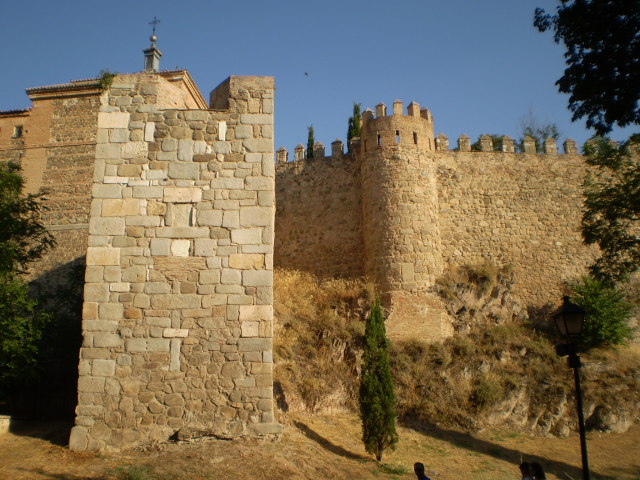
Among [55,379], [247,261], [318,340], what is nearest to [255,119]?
[247,261]

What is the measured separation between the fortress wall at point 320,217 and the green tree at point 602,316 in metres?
7.90

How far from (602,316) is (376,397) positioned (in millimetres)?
10543

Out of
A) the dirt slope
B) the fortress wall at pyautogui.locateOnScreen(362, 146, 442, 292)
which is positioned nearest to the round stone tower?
the fortress wall at pyautogui.locateOnScreen(362, 146, 442, 292)

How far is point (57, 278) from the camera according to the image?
67.2 ft

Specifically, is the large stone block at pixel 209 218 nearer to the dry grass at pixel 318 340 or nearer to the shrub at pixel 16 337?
the shrub at pixel 16 337

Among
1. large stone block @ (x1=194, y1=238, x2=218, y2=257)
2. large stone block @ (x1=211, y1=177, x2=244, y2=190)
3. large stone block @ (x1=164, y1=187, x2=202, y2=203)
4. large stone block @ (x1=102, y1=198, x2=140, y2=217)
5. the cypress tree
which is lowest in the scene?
large stone block @ (x1=194, y1=238, x2=218, y2=257)

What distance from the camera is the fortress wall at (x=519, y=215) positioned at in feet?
71.1

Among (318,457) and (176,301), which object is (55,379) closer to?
(176,301)

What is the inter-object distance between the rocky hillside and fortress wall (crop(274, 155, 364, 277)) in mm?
1711

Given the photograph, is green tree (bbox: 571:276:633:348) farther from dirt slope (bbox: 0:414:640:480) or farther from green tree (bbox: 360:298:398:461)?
green tree (bbox: 360:298:398:461)

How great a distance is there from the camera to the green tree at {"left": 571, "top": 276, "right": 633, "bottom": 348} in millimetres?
19219

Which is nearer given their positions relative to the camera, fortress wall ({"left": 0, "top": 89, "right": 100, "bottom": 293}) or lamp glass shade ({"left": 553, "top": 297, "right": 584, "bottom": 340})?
lamp glass shade ({"left": 553, "top": 297, "right": 584, "bottom": 340})

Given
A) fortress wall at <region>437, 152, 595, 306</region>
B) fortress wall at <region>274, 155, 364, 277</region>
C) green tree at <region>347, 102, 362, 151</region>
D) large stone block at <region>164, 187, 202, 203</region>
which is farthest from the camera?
green tree at <region>347, 102, 362, 151</region>

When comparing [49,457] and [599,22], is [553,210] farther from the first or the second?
[49,457]
